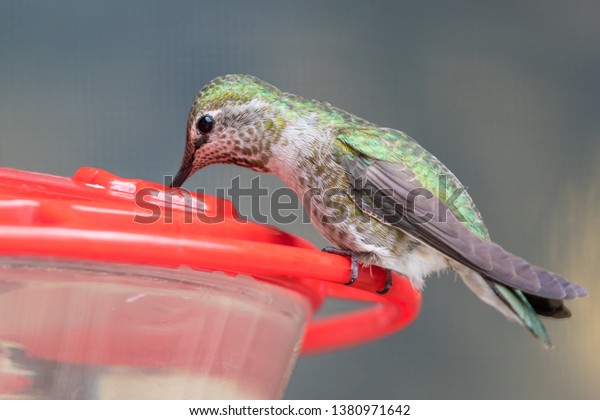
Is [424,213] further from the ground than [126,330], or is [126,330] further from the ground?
[424,213]

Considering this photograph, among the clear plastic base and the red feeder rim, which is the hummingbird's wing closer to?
the red feeder rim

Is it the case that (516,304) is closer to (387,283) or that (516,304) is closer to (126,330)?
(387,283)

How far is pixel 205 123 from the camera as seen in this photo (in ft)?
4.40

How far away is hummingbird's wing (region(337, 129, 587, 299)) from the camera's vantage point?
106 cm

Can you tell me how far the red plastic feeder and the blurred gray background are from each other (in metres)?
1.02

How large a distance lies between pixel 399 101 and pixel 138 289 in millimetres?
1346

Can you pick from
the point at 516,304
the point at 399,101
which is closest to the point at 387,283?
the point at 516,304

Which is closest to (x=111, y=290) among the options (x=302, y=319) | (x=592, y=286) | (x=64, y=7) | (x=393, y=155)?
(x=302, y=319)

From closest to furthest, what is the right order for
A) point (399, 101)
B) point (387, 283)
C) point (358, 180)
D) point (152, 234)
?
point (152, 234) < point (387, 283) < point (358, 180) < point (399, 101)

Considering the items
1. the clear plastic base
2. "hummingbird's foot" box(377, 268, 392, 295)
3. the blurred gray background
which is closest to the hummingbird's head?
"hummingbird's foot" box(377, 268, 392, 295)

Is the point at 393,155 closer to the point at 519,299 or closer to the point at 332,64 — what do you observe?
the point at 519,299

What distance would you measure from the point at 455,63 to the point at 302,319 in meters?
1.24

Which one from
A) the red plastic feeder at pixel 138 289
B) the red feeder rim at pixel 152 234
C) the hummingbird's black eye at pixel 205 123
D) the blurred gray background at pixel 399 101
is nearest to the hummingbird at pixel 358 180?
the hummingbird's black eye at pixel 205 123

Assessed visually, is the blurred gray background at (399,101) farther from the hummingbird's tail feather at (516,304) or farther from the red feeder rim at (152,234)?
the red feeder rim at (152,234)
